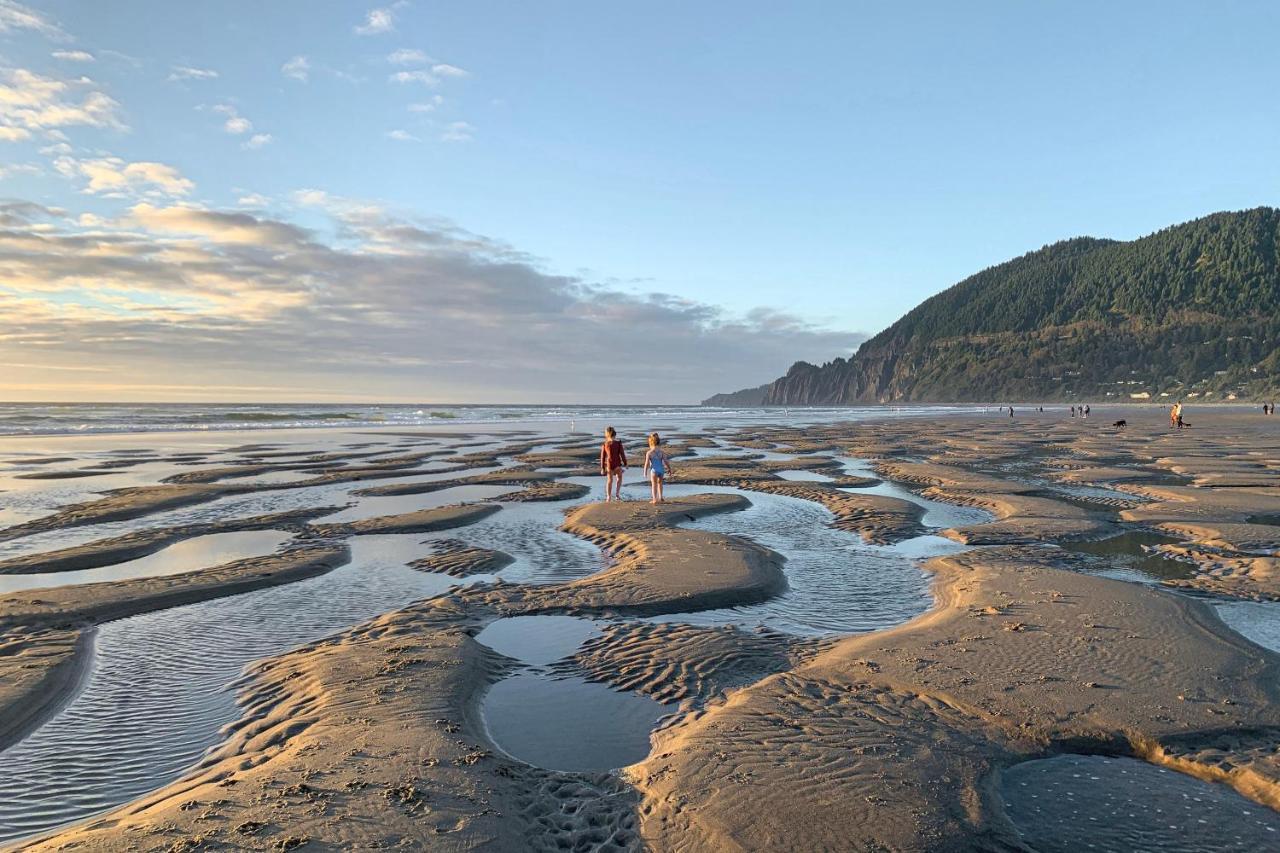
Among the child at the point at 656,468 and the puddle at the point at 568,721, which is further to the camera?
the child at the point at 656,468

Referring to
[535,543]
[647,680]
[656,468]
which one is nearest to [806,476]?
[656,468]

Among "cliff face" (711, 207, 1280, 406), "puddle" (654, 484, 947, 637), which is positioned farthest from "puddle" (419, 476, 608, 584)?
"cliff face" (711, 207, 1280, 406)

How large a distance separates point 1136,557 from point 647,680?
11350 millimetres

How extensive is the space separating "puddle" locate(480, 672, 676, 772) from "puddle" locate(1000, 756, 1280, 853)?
3.23m

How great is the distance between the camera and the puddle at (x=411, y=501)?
19473 millimetres

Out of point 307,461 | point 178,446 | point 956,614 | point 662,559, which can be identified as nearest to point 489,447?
point 307,461

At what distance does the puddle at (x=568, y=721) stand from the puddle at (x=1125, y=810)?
3.23m

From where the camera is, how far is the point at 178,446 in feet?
146

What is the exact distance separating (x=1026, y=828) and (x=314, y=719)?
6.49 metres

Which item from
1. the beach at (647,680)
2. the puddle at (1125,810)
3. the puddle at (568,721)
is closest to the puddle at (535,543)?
the beach at (647,680)

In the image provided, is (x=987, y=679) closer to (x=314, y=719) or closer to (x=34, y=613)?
(x=314, y=719)

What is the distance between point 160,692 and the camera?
764 cm

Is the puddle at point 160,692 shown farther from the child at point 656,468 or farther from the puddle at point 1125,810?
the child at point 656,468

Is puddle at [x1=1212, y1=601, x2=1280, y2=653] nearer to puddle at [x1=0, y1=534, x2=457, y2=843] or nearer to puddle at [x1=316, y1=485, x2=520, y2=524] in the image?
puddle at [x1=0, y1=534, x2=457, y2=843]
